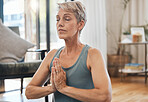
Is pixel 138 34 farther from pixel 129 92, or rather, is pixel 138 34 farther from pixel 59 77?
pixel 59 77

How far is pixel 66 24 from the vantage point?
1.04 metres

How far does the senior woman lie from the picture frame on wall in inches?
127

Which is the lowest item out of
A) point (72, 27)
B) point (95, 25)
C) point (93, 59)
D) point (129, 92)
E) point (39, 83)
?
point (129, 92)

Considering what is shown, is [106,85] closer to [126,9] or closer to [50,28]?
[50,28]

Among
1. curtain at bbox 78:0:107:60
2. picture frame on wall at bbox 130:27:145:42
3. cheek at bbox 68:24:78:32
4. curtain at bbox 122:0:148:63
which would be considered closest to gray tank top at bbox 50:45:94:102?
cheek at bbox 68:24:78:32

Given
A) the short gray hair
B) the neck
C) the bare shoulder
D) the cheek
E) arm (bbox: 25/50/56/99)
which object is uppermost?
the short gray hair

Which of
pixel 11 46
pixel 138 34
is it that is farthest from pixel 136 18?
pixel 11 46

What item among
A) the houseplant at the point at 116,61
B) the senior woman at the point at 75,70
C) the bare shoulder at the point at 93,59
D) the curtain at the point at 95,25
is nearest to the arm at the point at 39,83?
the senior woman at the point at 75,70

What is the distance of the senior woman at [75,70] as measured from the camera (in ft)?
3.21

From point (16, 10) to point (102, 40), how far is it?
5.70ft

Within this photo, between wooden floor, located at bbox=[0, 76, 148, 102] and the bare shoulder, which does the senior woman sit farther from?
wooden floor, located at bbox=[0, 76, 148, 102]

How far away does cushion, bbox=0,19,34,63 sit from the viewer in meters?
2.80

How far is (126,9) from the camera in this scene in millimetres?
4957

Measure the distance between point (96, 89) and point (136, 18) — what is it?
13.7 feet
